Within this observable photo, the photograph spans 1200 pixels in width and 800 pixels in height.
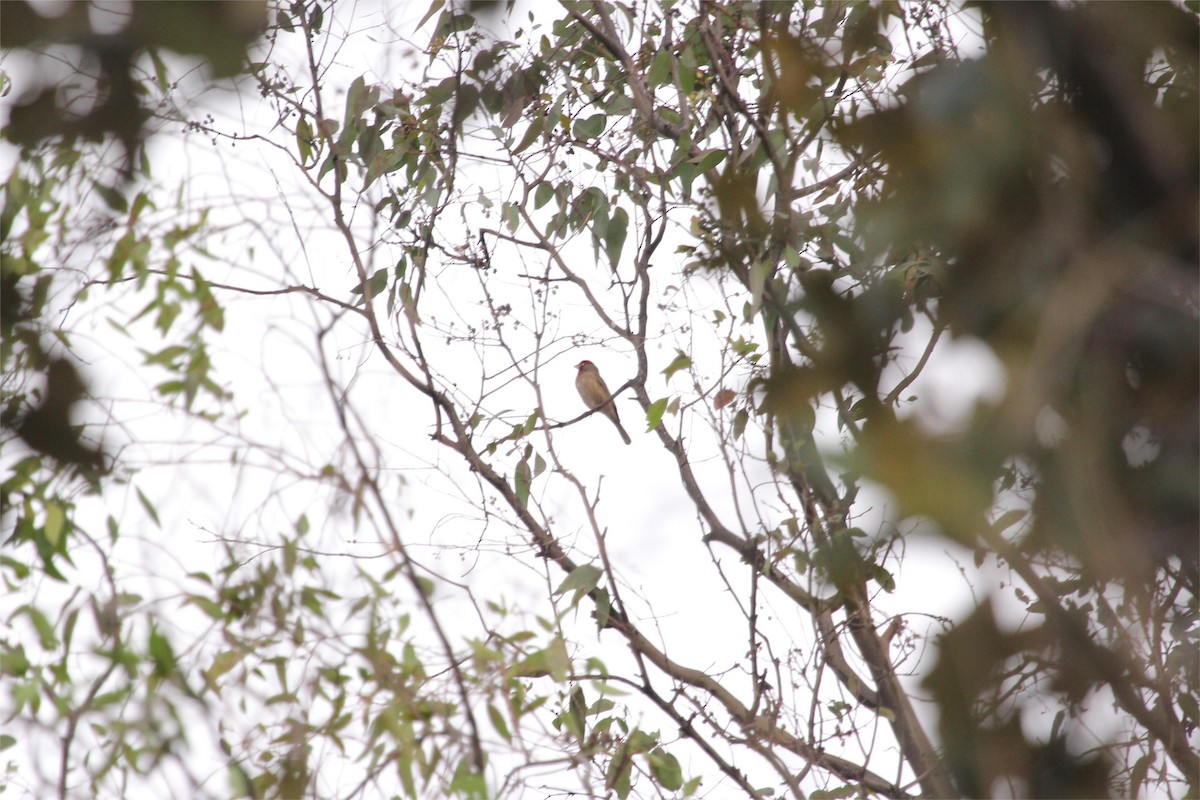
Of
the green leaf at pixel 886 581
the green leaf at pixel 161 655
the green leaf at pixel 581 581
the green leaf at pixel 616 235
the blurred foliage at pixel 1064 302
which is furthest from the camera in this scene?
the green leaf at pixel 616 235

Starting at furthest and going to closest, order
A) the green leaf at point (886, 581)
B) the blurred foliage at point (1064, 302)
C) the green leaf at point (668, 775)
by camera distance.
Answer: the green leaf at point (668, 775), the green leaf at point (886, 581), the blurred foliage at point (1064, 302)

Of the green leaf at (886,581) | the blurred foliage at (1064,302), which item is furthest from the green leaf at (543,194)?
the blurred foliage at (1064,302)

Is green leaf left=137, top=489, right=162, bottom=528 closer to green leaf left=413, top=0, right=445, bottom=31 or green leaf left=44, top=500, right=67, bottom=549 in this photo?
green leaf left=44, top=500, right=67, bottom=549

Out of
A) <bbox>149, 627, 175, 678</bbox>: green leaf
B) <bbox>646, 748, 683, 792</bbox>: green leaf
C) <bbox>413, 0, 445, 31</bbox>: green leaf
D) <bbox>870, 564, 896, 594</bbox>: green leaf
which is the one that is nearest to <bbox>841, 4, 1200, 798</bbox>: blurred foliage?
<bbox>149, 627, 175, 678</bbox>: green leaf

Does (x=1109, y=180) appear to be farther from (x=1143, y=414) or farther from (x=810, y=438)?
(x=810, y=438)

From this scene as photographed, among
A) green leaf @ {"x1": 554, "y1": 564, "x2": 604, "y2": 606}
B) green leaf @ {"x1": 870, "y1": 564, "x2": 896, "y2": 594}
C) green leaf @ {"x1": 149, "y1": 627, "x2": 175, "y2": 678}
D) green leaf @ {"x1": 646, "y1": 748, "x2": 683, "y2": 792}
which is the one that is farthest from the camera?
green leaf @ {"x1": 554, "y1": 564, "x2": 604, "y2": 606}

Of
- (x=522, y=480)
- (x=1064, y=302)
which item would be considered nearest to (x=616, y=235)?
(x=522, y=480)

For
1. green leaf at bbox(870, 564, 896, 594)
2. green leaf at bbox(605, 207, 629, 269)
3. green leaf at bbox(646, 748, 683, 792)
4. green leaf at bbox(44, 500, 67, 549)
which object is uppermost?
green leaf at bbox(605, 207, 629, 269)

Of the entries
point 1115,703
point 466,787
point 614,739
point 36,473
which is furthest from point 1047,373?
point 614,739

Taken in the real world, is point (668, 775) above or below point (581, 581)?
below

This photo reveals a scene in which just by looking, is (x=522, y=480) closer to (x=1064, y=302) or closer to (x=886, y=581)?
(x=886, y=581)

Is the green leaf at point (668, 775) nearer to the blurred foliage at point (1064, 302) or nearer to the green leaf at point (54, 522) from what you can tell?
the green leaf at point (54, 522)

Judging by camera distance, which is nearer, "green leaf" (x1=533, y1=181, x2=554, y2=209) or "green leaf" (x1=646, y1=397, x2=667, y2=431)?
"green leaf" (x1=646, y1=397, x2=667, y2=431)

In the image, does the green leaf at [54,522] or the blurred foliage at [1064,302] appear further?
the green leaf at [54,522]
